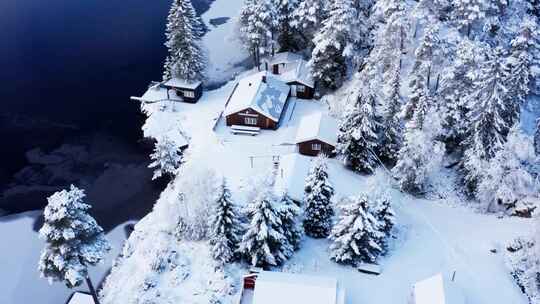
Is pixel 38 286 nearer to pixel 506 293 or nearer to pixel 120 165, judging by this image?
pixel 120 165

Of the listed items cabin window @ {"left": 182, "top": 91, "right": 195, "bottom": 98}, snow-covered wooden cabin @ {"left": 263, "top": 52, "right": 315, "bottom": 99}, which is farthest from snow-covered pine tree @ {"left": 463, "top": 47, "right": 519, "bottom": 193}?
cabin window @ {"left": 182, "top": 91, "right": 195, "bottom": 98}

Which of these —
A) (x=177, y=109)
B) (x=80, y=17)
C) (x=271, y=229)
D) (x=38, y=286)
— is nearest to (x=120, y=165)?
(x=177, y=109)

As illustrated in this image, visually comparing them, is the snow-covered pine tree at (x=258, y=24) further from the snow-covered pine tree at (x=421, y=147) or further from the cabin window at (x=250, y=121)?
the snow-covered pine tree at (x=421, y=147)

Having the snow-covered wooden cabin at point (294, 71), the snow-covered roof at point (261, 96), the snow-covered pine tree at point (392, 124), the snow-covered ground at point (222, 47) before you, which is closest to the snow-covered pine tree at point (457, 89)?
the snow-covered pine tree at point (392, 124)

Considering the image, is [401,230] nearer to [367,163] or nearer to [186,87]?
[367,163]

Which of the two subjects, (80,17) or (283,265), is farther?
(80,17)
